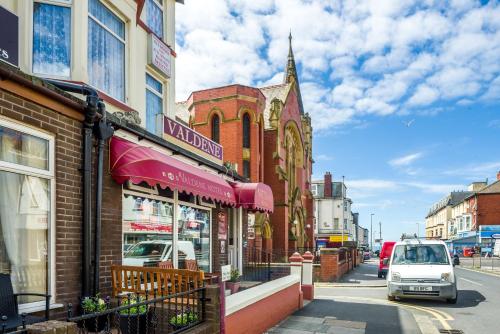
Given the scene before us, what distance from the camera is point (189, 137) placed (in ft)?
33.8

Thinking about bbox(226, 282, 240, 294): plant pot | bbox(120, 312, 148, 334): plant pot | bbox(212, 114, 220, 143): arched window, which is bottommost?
bbox(226, 282, 240, 294): plant pot

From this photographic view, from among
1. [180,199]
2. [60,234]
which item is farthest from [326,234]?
[60,234]

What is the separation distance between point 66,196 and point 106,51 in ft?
12.2

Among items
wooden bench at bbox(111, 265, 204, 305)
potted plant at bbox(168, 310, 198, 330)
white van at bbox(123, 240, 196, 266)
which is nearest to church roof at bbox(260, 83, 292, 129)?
white van at bbox(123, 240, 196, 266)

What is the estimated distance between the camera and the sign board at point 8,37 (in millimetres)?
5609

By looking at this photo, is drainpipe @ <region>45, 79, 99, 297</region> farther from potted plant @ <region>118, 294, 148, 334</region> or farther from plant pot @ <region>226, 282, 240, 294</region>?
plant pot @ <region>226, 282, 240, 294</region>

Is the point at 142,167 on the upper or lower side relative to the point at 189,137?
lower

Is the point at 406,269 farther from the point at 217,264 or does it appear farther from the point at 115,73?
the point at 115,73

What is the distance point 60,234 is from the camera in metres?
5.43

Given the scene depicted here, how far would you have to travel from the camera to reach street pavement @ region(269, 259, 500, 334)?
344 inches

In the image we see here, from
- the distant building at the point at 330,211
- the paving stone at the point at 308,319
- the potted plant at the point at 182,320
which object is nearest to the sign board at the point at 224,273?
Result: the potted plant at the point at 182,320

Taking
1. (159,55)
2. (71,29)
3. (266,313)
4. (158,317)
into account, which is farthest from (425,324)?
(71,29)

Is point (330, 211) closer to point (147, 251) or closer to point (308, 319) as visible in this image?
point (308, 319)

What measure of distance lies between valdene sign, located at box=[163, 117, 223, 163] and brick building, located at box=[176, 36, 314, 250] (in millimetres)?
11503
